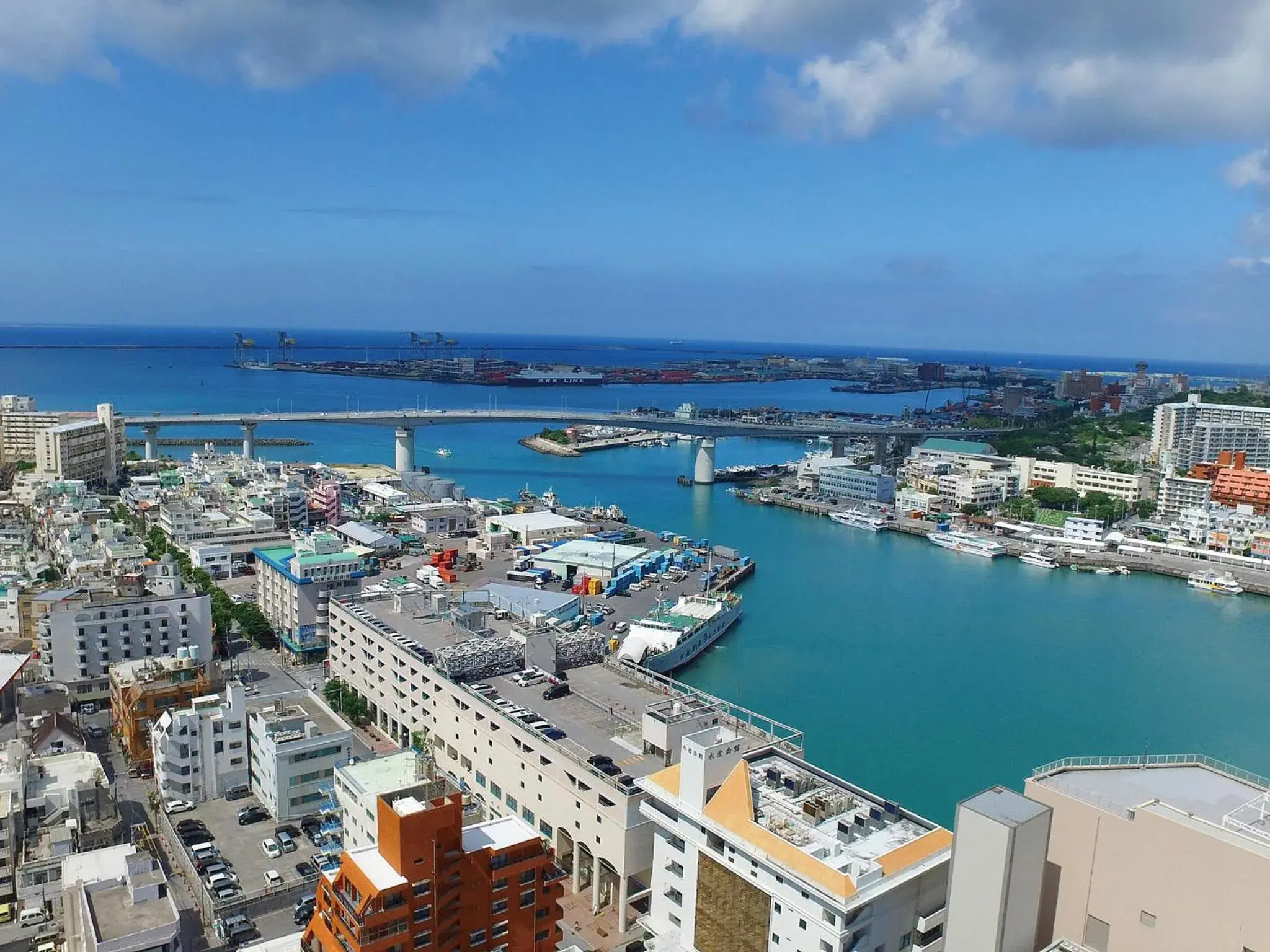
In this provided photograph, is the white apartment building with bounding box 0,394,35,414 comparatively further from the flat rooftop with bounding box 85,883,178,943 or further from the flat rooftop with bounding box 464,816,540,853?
the flat rooftop with bounding box 464,816,540,853

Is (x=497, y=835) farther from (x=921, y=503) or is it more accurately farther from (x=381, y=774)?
(x=921, y=503)

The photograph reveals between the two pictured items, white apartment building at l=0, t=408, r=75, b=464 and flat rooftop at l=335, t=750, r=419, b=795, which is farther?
white apartment building at l=0, t=408, r=75, b=464

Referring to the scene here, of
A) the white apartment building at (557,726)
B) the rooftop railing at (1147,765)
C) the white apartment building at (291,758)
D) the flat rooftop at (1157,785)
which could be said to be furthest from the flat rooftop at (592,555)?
the flat rooftop at (1157,785)

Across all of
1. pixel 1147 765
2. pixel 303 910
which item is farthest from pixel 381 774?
pixel 1147 765

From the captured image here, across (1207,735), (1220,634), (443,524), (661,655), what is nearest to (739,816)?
(661,655)

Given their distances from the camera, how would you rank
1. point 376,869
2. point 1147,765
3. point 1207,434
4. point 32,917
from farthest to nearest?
1. point 1207,434
2. point 32,917
3. point 376,869
4. point 1147,765

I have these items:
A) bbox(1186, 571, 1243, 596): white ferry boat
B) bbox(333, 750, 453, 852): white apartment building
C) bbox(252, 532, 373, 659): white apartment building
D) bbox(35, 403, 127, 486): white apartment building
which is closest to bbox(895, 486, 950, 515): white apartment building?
bbox(1186, 571, 1243, 596): white ferry boat
